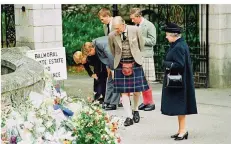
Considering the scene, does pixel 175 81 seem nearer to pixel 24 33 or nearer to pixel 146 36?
pixel 146 36

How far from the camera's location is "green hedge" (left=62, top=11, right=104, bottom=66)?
17.5m

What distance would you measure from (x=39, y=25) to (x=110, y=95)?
196cm

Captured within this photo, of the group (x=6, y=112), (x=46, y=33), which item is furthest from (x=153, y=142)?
(x=46, y=33)

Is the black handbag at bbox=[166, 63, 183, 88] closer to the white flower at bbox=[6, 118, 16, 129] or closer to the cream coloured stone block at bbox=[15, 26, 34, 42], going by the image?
the white flower at bbox=[6, 118, 16, 129]

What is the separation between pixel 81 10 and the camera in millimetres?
19703

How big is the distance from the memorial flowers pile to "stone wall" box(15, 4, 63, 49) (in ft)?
17.0

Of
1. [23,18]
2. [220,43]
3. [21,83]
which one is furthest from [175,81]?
[220,43]

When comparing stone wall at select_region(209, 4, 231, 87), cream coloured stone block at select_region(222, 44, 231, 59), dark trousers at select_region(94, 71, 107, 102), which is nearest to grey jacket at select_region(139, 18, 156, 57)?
dark trousers at select_region(94, 71, 107, 102)

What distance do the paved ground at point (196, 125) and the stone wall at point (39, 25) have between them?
1987 millimetres

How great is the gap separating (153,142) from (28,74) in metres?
2.25

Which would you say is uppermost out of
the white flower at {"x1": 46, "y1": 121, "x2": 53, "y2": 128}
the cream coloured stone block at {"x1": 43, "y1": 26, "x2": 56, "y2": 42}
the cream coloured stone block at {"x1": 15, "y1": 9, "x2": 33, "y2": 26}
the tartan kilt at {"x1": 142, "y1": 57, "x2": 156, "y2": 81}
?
the cream coloured stone block at {"x1": 15, "y1": 9, "x2": 33, "y2": 26}

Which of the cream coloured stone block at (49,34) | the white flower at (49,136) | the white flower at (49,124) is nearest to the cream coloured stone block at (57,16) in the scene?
the cream coloured stone block at (49,34)

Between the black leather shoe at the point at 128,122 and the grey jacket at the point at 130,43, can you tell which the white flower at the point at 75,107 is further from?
the black leather shoe at the point at 128,122

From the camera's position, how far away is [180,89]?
8.27 m
